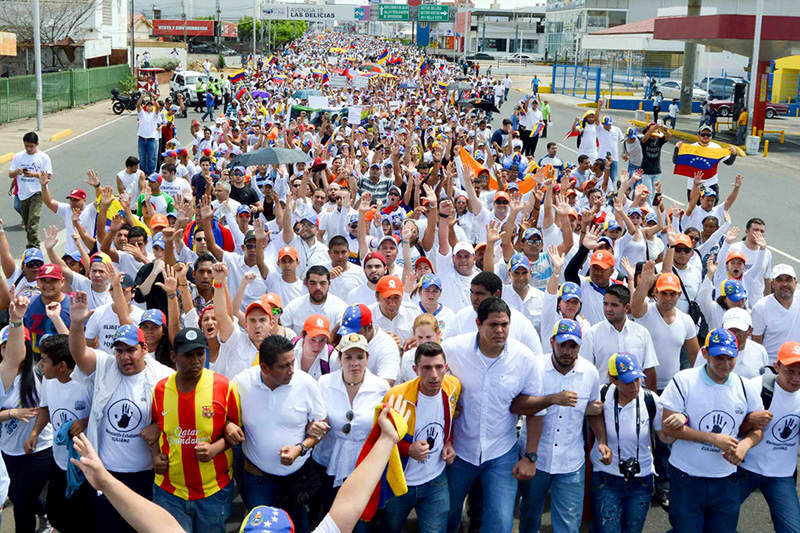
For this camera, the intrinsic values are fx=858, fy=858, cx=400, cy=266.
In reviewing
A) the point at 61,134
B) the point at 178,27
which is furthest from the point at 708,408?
the point at 178,27

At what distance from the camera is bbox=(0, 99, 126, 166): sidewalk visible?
2688cm

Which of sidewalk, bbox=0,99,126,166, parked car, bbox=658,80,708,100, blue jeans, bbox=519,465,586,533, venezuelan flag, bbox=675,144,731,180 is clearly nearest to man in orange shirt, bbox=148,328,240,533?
blue jeans, bbox=519,465,586,533

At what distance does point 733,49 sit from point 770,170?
11593mm

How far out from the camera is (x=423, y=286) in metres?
6.64

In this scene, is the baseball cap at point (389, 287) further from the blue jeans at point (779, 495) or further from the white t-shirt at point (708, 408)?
the blue jeans at point (779, 495)

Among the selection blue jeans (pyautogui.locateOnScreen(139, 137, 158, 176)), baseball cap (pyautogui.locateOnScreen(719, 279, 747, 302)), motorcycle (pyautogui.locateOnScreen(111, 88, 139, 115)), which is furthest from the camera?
motorcycle (pyautogui.locateOnScreen(111, 88, 139, 115))

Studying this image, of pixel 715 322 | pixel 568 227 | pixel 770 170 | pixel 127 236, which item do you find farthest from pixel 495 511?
pixel 770 170

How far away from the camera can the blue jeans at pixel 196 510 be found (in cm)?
498

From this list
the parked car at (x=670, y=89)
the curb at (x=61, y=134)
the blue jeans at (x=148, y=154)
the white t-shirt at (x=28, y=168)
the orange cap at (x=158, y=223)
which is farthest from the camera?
the parked car at (x=670, y=89)

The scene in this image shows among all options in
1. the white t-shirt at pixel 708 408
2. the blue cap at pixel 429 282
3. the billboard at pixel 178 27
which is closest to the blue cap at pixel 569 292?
the blue cap at pixel 429 282

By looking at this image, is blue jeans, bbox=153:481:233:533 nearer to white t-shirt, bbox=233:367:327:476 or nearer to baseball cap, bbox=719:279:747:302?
white t-shirt, bbox=233:367:327:476

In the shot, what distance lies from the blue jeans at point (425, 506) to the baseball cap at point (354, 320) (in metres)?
1.10

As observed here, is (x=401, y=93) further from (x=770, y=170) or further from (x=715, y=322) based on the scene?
(x=715, y=322)

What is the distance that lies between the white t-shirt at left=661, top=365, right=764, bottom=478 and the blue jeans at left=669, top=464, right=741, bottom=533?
59mm
